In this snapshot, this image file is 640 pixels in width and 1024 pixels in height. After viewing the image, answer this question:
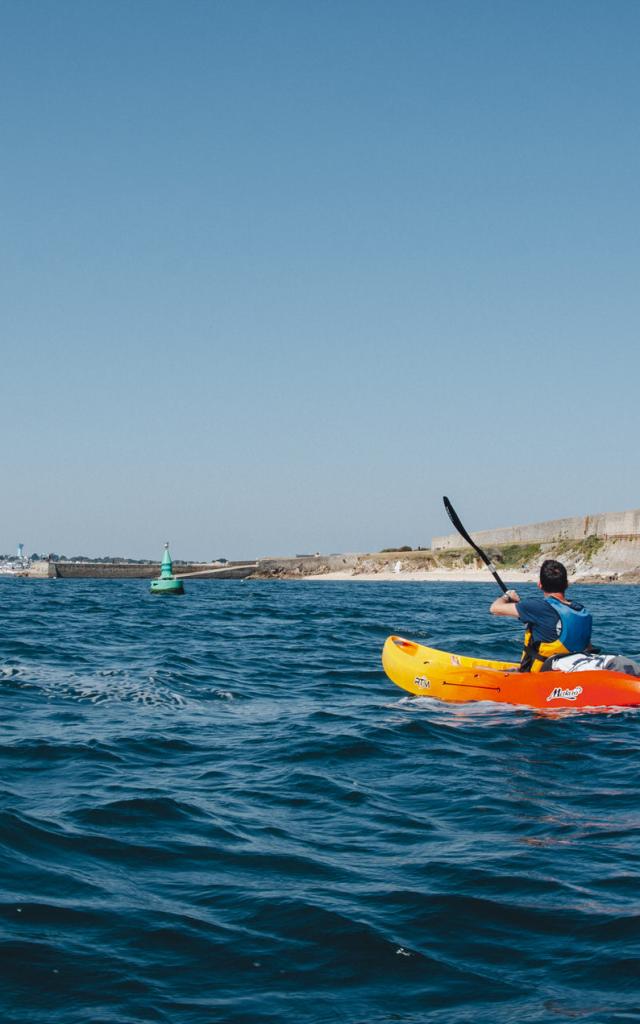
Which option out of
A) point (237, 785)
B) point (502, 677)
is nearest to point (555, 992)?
point (237, 785)

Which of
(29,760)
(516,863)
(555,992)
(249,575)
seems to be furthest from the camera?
(249,575)

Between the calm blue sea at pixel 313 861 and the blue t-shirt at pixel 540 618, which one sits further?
the blue t-shirt at pixel 540 618

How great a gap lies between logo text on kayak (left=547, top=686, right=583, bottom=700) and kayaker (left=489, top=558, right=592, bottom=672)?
1.22 feet

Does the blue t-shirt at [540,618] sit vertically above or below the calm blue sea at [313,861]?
above

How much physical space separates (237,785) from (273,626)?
16.8m

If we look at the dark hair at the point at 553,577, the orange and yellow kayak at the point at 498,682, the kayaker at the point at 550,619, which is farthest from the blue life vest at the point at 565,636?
the orange and yellow kayak at the point at 498,682

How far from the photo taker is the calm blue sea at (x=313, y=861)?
3705 mm

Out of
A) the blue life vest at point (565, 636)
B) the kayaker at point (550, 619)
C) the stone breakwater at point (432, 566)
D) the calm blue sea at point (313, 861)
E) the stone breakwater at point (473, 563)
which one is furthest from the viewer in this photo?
the stone breakwater at point (432, 566)

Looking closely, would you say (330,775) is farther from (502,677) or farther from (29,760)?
(502,677)

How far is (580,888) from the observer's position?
4812 millimetres

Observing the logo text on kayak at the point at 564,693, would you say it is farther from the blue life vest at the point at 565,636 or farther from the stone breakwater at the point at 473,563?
the stone breakwater at the point at 473,563

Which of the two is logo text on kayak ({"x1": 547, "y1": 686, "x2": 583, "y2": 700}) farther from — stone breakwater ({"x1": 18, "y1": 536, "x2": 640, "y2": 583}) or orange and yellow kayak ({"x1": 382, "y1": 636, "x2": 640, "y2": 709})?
stone breakwater ({"x1": 18, "y1": 536, "x2": 640, "y2": 583})

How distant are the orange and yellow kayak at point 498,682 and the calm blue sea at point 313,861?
43cm

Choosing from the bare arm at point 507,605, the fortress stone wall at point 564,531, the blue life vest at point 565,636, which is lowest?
the blue life vest at point 565,636
